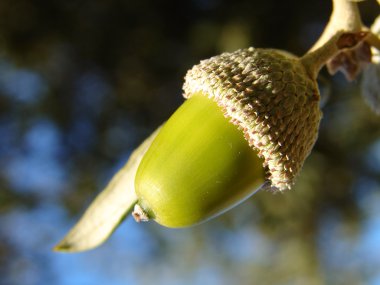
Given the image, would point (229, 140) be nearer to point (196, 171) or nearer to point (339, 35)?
point (196, 171)

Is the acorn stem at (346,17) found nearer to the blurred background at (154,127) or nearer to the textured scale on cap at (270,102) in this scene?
the textured scale on cap at (270,102)

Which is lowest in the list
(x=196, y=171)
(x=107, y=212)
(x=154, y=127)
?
(x=154, y=127)

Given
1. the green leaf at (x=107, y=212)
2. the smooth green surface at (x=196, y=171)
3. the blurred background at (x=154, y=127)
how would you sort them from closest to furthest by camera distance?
the smooth green surface at (x=196, y=171), the green leaf at (x=107, y=212), the blurred background at (x=154, y=127)

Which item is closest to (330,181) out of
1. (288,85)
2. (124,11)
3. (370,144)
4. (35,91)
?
(370,144)

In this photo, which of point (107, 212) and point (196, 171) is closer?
point (196, 171)

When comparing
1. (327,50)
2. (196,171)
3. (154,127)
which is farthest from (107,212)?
(154,127)

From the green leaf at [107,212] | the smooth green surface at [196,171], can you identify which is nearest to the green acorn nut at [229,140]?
the smooth green surface at [196,171]

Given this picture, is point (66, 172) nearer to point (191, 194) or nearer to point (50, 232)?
point (50, 232)
